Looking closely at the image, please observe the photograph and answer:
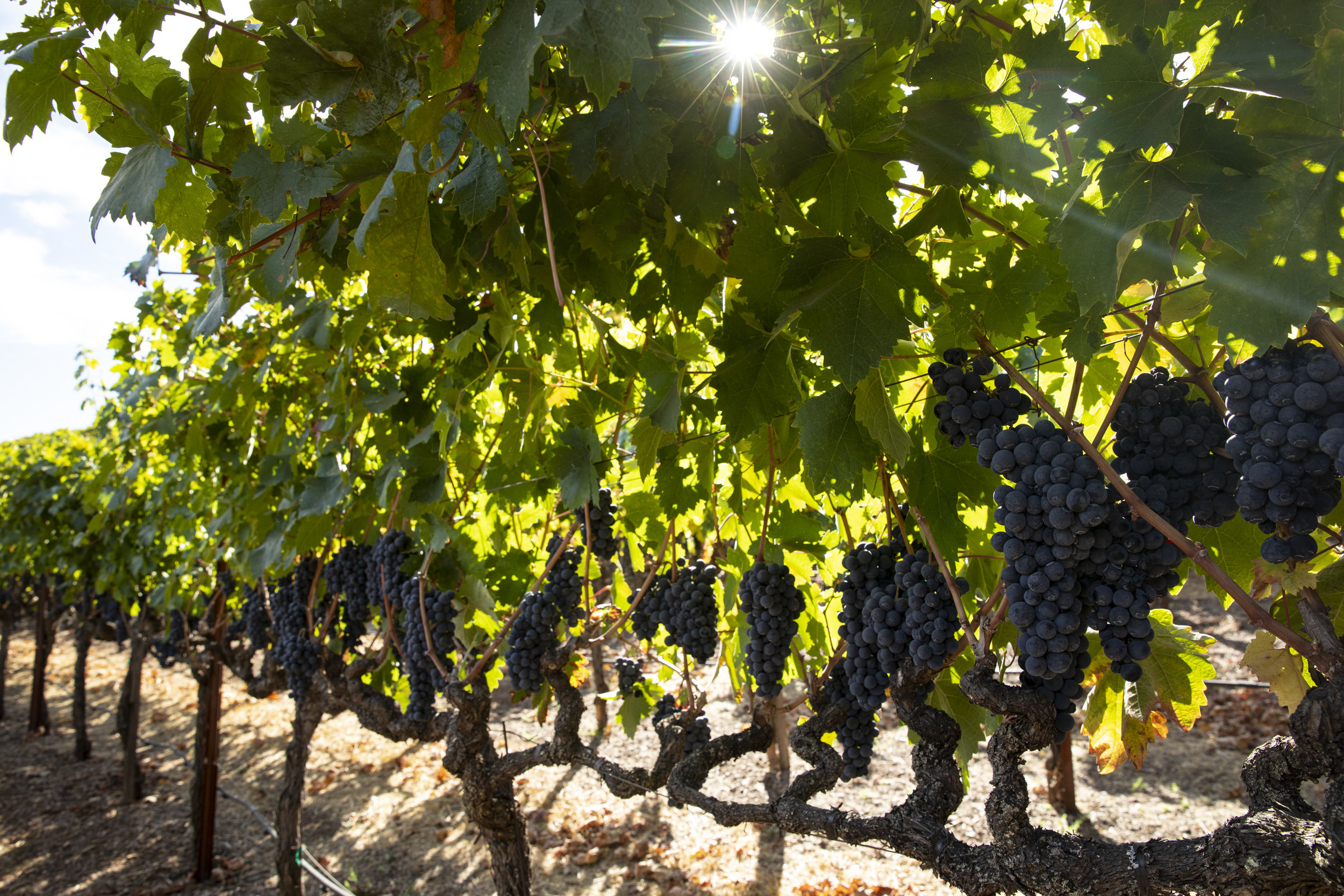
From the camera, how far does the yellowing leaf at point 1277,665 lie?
1353mm

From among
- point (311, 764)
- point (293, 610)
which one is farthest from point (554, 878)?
point (311, 764)

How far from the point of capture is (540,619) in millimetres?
2711

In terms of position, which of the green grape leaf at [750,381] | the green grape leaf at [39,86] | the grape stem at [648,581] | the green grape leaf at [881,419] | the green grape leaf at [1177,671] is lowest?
the green grape leaf at [1177,671]

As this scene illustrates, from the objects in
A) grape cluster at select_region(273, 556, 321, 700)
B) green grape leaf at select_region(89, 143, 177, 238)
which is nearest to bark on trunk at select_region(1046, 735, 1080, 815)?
grape cluster at select_region(273, 556, 321, 700)

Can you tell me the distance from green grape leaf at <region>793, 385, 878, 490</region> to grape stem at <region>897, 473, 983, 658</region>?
15 cm

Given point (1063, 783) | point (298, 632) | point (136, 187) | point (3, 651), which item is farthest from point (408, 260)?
point (3, 651)

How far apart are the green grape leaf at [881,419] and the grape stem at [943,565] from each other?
186 mm

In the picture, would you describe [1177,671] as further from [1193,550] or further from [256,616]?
[256,616]

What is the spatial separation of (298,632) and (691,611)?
2821mm

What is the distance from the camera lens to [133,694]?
771 cm

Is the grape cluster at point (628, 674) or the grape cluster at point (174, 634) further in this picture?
the grape cluster at point (174, 634)

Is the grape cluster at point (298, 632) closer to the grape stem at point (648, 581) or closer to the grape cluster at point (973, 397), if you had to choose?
the grape stem at point (648, 581)

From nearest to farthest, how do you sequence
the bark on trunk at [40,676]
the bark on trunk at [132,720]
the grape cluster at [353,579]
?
the grape cluster at [353,579]
the bark on trunk at [132,720]
the bark on trunk at [40,676]

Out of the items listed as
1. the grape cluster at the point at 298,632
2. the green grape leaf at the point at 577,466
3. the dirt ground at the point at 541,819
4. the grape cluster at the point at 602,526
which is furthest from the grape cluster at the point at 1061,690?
the grape cluster at the point at 298,632
